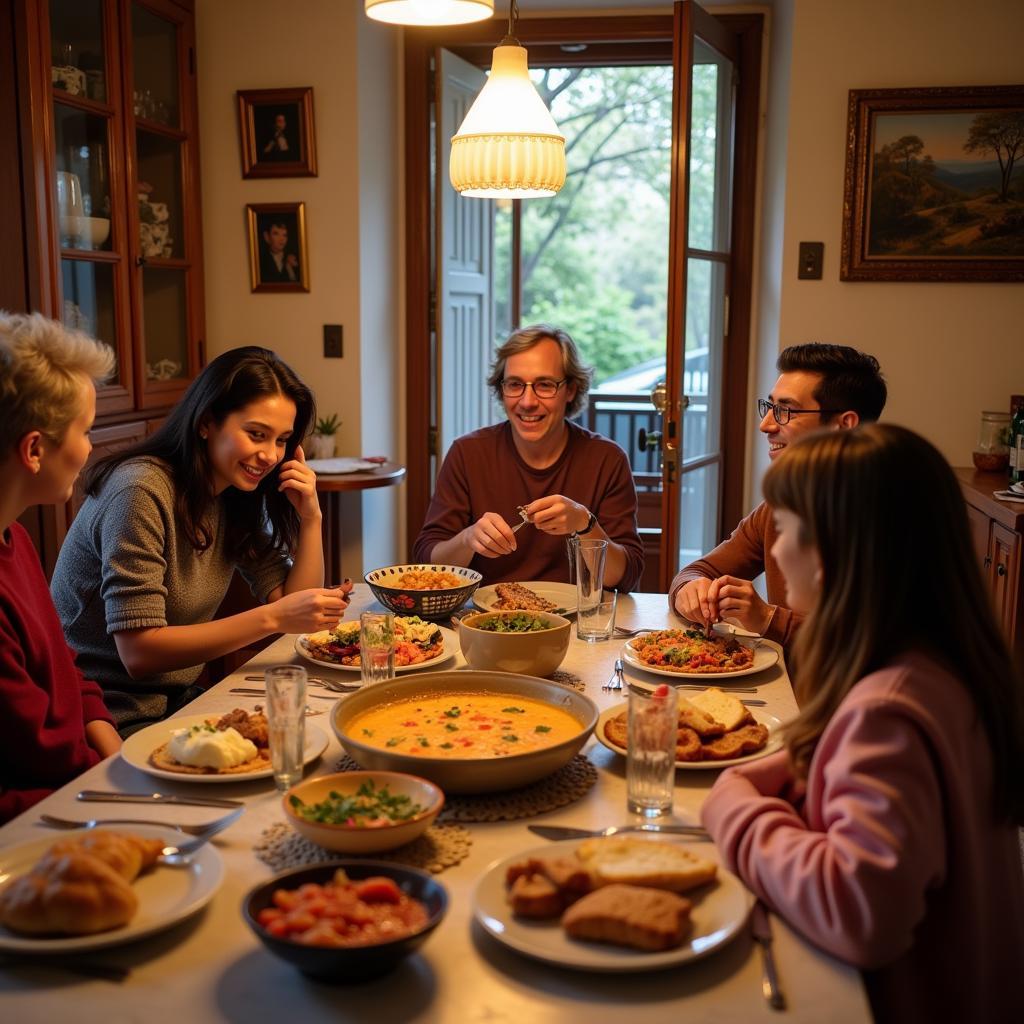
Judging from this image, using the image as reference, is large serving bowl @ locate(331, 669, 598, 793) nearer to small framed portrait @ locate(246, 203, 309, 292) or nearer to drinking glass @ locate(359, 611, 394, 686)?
drinking glass @ locate(359, 611, 394, 686)

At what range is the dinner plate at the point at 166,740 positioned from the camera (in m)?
1.35

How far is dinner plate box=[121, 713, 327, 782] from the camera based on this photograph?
4.42 feet

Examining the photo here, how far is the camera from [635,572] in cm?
264

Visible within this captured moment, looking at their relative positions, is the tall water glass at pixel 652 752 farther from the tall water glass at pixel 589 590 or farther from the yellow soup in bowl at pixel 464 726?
the tall water glass at pixel 589 590

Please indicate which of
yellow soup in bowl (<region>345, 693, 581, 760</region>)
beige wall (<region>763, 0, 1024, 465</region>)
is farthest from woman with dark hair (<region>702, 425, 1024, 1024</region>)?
beige wall (<region>763, 0, 1024, 465</region>)

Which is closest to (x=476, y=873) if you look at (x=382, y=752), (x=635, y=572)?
(x=382, y=752)

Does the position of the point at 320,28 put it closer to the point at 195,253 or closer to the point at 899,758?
the point at 195,253

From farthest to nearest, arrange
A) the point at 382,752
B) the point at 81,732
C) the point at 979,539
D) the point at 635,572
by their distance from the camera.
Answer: the point at 979,539 < the point at 635,572 < the point at 81,732 < the point at 382,752

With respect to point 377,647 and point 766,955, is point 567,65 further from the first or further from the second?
point 766,955

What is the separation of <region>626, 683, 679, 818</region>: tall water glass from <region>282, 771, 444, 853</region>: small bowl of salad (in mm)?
237

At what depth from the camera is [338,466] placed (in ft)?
12.5

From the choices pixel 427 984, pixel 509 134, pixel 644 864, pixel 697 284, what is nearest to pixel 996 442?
pixel 697 284

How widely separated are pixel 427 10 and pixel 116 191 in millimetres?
1788

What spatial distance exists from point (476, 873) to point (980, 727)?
0.53 m
